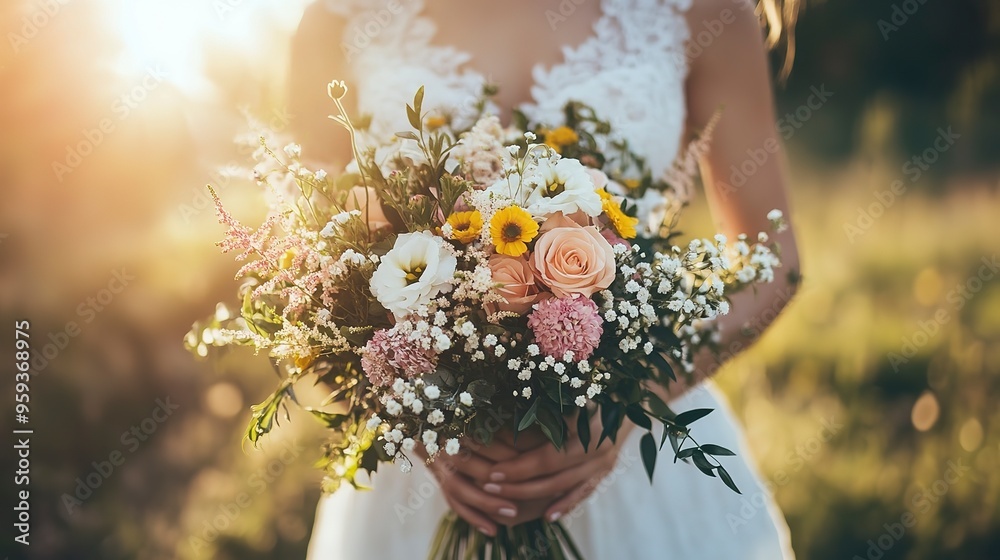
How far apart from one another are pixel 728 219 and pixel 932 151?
3.40 meters

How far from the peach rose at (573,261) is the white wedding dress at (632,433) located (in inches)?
35.1

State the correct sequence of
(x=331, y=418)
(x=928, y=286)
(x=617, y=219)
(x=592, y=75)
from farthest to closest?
(x=928, y=286) < (x=592, y=75) < (x=331, y=418) < (x=617, y=219)

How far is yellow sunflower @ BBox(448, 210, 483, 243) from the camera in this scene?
118 centimetres

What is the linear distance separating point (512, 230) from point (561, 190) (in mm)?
127

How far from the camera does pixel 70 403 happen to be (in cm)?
293

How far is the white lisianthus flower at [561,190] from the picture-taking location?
1202 mm

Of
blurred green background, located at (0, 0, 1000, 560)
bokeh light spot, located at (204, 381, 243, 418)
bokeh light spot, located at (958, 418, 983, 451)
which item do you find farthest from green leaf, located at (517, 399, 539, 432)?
bokeh light spot, located at (958, 418, 983, 451)

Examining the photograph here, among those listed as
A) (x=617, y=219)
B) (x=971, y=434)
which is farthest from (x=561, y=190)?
(x=971, y=434)

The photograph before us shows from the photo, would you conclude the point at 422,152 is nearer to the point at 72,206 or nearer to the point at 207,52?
the point at 72,206

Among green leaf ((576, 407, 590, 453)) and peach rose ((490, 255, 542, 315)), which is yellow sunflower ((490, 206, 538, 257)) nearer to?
peach rose ((490, 255, 542, 315))

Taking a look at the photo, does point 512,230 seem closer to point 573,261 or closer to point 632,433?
point 573,261

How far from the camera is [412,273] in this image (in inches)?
46.2

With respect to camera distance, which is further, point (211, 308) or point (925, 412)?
point (925, 412)

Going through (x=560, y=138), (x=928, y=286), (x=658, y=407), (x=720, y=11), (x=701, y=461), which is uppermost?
(x=720, y=11)
